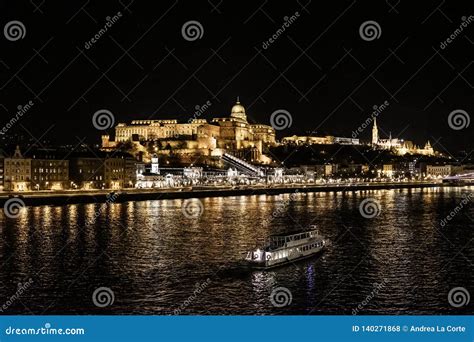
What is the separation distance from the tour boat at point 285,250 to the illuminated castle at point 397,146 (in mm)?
44008

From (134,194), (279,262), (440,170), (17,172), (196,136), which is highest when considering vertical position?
(196,136)

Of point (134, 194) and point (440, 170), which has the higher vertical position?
point (440, 170)

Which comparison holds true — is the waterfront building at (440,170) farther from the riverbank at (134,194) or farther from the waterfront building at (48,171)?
the waterfront building at (48,171)

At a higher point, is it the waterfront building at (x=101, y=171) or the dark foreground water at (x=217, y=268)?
the waterfront building at (x=101, y=171)

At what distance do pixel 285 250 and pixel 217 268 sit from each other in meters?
1.11

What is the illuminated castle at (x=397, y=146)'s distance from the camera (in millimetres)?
52116

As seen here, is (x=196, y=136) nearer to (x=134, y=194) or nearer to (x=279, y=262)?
(x=134, y=194)

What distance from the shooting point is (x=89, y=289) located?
6.14 meters

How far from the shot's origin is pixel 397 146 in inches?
2078

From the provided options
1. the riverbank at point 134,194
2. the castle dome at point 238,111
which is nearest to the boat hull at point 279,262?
the riverbank at point 134,194

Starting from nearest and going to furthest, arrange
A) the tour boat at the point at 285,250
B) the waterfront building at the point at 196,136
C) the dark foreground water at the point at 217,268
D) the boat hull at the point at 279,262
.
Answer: the dark foreground water at the point at 217,268 → the boat hull at the point at 279,262 → the tour boat at the point at 285,250 → the waterfront building at the point at 196,136

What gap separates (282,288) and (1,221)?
7.66 m

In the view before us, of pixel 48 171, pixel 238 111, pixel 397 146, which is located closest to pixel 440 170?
pixel 397 146

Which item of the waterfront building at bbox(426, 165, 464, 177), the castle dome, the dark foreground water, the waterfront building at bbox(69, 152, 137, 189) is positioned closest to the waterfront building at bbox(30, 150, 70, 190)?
the waterfront building at bbox(69, 152, 137, 189)
